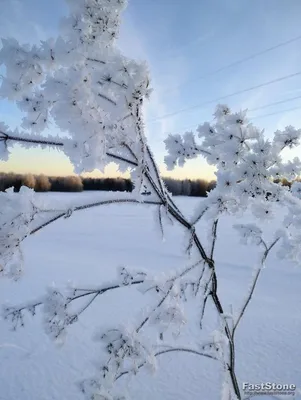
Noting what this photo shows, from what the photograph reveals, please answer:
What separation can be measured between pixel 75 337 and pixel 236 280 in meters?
4.30

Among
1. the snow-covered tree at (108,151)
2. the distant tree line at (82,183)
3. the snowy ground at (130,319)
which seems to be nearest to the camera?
the snow-covered tree at (108,151)

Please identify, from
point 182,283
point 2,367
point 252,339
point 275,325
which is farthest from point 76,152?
point 275,325

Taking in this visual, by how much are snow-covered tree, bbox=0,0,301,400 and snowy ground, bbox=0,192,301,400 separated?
0.20m

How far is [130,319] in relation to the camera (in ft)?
5.34

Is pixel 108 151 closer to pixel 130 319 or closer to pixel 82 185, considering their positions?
pixel 130 319

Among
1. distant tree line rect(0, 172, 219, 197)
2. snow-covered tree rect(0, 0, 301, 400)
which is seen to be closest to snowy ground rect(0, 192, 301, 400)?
snow-covered tree rect(0, 0, 301, 400)

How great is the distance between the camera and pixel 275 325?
5.10m

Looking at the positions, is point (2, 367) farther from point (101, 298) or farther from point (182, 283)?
point (182, 283)

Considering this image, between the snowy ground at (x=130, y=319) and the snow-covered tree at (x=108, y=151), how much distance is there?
0.67 feet

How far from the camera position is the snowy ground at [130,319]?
145 inches

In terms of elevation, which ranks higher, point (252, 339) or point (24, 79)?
point (24, 79)

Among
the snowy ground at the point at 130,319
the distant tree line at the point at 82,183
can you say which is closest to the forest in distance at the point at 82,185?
the distant tree line at the point at 82,183

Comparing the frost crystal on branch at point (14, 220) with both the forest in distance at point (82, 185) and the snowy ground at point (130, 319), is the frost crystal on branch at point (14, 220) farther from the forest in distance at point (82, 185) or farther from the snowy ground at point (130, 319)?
the forest in distance at point (82, 185)

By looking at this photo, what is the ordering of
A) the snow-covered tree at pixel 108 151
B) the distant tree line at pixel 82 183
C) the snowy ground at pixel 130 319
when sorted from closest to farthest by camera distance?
the snow-covered tree at pixel 108 151 < the snowy ground at pixel 130 319 < the distant tree line at pixel 82 183
